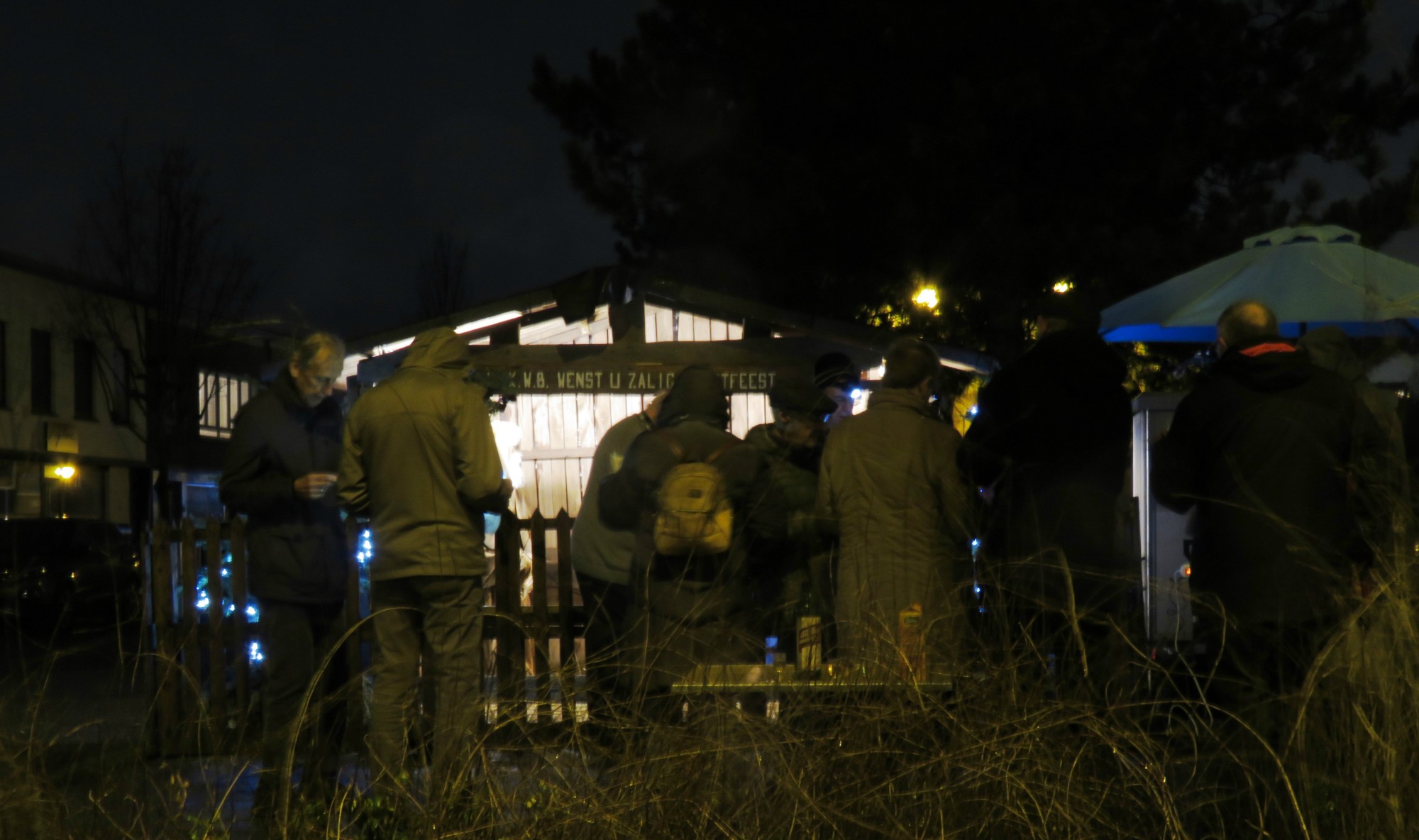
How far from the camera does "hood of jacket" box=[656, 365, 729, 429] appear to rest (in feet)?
17.2

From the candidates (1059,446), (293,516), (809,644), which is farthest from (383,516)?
(1059,446)

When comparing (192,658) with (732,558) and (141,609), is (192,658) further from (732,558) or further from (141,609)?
(732,558)

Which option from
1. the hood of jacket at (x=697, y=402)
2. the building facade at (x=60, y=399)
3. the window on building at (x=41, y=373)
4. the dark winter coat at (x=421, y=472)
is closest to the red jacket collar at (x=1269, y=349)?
the hood of jacket at (x=697, y=402)

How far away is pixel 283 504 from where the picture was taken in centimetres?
555

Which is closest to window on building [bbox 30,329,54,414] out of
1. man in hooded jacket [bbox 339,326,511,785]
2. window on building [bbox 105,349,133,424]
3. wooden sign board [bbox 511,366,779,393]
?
window on building [bbox 105,349,133,424]

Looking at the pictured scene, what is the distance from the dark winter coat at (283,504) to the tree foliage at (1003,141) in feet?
44.8

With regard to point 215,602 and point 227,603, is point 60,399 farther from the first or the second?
point 215,602

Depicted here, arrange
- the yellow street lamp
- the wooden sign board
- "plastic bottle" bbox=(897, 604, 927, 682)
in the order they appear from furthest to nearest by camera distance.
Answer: the yellow street lamp, the wooden sign board, "plastic bottle" bbox=(897, 604, 927, 682)

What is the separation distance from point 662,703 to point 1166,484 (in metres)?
1.91

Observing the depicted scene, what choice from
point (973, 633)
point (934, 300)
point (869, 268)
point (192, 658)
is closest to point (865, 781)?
point (973, 633)

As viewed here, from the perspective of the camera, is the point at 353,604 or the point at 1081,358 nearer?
the point at 1081,358

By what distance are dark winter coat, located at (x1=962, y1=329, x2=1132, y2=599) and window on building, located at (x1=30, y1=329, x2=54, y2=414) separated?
122ft

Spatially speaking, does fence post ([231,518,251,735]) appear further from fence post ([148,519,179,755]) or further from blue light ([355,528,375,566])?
blue light ([355,528,375,566])

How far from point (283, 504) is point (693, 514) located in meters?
1.69
